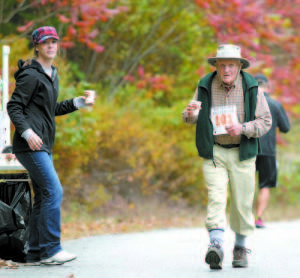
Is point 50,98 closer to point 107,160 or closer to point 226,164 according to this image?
point 226,164

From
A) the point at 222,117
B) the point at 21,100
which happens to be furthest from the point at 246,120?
the point at 21,100

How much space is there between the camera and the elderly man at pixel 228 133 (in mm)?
6996

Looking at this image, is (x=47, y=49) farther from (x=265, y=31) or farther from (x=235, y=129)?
(x=265, y=31)

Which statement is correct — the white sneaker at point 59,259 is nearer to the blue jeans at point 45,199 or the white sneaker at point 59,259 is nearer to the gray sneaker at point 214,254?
the blue jeans at point 45,199

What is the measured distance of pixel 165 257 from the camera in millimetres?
8031

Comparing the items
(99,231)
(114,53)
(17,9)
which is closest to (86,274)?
(99,231)

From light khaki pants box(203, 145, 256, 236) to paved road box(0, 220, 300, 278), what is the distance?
1.42 feet

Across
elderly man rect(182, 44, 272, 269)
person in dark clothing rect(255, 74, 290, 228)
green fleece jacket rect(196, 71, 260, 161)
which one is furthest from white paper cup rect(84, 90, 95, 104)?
person in dark clothing rect(255, 74, 290, 228)

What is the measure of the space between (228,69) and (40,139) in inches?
70.4

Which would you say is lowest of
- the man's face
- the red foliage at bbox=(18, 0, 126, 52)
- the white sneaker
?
the white sneaker

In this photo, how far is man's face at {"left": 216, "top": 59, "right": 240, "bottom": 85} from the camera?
7.03 meters

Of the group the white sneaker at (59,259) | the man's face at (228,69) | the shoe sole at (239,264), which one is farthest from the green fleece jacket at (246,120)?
the white sneaker at (59,259)

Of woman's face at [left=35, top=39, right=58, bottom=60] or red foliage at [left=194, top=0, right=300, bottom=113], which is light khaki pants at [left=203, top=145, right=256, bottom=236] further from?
red foliage at [left=194, top=0, right=300, bottom=113]

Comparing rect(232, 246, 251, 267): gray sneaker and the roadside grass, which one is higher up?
the roadside grass
